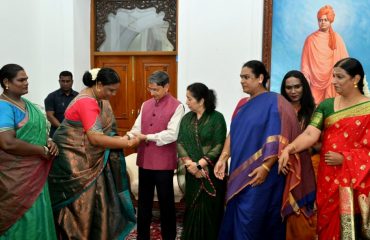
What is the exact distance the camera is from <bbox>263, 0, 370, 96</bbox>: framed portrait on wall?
442cm

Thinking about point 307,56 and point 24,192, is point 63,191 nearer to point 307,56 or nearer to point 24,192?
point 24,192

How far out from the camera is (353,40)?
4438 mm

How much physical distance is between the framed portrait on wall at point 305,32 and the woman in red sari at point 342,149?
7.35 ft

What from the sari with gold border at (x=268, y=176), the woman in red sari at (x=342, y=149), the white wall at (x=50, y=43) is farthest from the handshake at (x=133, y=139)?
the white wall at (x=50, y=43)

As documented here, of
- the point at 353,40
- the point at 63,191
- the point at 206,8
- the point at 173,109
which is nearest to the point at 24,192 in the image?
the point at 63,191

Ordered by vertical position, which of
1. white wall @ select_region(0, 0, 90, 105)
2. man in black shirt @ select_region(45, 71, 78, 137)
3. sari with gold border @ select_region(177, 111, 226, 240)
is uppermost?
white wall @ select_region(0, 0, 90, 105)

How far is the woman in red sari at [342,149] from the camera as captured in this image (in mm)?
2311

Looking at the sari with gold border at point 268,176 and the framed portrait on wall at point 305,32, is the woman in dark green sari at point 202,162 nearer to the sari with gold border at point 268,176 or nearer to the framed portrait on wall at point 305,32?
the sari with gold border at point 268,176

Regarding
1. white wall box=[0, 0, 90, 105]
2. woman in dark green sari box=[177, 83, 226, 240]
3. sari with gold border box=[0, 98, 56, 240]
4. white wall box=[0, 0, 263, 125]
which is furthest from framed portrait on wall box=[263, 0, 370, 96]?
sari with gold border box=[0, 98, 56, 240]

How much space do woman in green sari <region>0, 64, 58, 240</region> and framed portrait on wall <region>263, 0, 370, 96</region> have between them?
2995mm

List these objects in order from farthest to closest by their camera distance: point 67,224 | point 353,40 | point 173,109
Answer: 1. point 353,40
2. point 173,109
3. point 67,224

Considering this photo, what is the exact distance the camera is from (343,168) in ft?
7.71

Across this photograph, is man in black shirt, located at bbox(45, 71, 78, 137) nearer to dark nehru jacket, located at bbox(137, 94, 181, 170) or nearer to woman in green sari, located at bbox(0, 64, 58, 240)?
dark nehru jacket, located at bbox(137, 94, 181, 170)

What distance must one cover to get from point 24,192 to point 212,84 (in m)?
2.80
